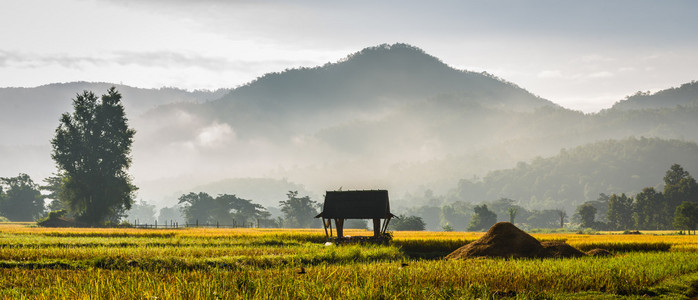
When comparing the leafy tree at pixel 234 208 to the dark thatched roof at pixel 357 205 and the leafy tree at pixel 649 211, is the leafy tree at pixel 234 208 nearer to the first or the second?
the leafy tree at pixel 649 211

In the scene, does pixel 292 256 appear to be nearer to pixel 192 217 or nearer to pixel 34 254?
pixel 34 254

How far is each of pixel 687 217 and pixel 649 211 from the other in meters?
29.2

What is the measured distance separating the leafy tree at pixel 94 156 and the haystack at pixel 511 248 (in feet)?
229

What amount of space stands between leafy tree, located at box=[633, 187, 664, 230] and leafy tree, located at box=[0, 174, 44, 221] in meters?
136

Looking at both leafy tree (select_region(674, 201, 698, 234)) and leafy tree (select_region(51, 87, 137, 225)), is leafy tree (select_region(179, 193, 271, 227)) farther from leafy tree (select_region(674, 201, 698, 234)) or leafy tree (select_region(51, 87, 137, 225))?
leafy tree (select_region(674, 201, 698, 234))

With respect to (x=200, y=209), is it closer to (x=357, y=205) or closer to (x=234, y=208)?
(x=234, y=208)

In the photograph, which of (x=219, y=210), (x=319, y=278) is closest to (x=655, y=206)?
(x=219, y=210)

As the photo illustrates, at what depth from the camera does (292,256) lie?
28219 millimetres

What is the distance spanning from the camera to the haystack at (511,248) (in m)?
31.2

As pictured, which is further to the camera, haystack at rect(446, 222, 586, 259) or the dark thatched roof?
the dark thatched roof

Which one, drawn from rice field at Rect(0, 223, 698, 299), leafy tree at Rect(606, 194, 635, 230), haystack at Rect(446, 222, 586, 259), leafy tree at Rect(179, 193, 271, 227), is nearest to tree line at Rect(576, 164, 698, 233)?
leafy tree at Rect(606, 194, 635, 230)

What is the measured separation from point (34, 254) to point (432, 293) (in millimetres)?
22250

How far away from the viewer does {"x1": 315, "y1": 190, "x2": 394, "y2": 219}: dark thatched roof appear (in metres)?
46.0

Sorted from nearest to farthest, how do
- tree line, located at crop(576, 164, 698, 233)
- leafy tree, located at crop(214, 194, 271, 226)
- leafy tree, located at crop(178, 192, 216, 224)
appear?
1. tree line, located at crop(576, 164, 698, 233)
2. leafy tree, located at crop(214, 194, 271, 226)
3. leafy tree, located at crop(178, 192, 216, 224)
